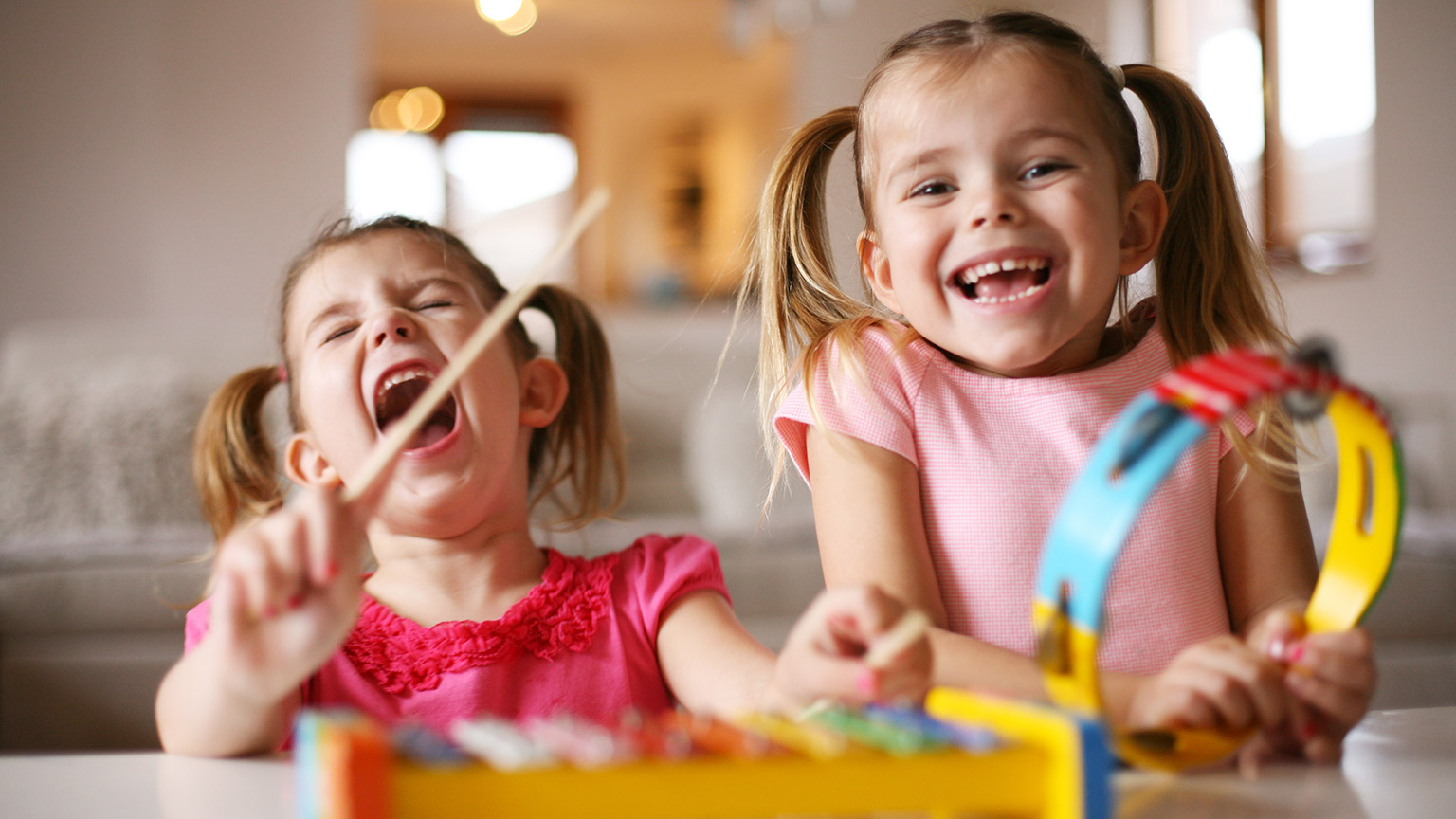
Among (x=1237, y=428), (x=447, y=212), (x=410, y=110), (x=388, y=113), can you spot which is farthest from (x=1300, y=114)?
(x=388, y=113)

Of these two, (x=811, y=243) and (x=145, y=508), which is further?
(x=145, y=508)

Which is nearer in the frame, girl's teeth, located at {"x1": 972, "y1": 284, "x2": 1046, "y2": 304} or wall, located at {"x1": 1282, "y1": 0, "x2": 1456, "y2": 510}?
girl's teeth, located at {"x1": 972, "y1": 284, "x2": 1046, "y2": 304}

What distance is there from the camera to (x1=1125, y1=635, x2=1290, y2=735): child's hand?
0.51 m

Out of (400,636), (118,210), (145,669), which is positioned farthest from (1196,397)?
(118,210)

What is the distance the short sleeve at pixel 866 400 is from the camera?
0.77 meters

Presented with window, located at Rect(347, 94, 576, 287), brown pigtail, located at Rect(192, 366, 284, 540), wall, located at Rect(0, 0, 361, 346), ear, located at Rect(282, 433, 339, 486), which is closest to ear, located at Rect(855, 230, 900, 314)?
ear, located at Rect(282, 433, 339, 486)

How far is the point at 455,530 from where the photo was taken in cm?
85

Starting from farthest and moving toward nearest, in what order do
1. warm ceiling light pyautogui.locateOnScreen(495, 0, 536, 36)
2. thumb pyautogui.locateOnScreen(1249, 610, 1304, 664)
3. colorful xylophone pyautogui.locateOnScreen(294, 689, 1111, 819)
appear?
warm ceiling light pyautogui.locateOnScreen(495, 0, 536, 36), thumb pyautogui.locateOnScreen(1249, 610, 1304, 664), colorful xylophone pyautogui.locateOnScreen(294, 689, 1111, 819)

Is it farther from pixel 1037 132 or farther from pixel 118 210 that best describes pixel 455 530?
pixel 118 210

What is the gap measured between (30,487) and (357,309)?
1472 millimetres

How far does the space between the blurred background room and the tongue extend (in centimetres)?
25

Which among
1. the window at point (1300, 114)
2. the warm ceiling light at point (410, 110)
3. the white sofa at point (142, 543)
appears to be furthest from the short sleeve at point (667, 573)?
the warm ceiling light at point (410, 110)

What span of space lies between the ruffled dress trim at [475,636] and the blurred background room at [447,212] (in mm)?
Answer: 144

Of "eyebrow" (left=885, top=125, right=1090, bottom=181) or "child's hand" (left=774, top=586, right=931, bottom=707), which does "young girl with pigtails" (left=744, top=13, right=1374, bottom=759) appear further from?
"child's hand" (left=774, top=586, right=931, bottom=707)
